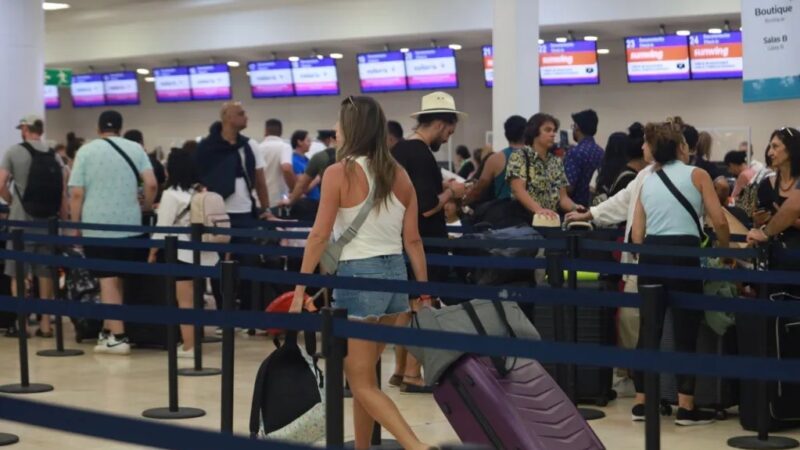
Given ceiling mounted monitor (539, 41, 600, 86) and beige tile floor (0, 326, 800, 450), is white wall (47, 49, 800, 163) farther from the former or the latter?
beige tile floor (0, 326, 800, 450)

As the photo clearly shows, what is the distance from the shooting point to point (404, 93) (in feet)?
69.5

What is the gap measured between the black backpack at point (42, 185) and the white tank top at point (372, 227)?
19.2 ft

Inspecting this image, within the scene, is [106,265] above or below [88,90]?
below

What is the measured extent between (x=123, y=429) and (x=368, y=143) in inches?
101

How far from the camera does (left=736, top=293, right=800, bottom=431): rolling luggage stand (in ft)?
22.8

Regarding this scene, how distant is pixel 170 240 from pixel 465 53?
12655 millimetres

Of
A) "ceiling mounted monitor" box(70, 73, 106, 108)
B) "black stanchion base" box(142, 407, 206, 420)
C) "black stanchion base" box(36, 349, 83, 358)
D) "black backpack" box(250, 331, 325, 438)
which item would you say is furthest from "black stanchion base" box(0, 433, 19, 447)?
"ceiling mounted monitor" box(70, 73, 106, 108)

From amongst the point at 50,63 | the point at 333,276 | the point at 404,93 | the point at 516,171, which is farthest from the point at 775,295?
the point at 50,63

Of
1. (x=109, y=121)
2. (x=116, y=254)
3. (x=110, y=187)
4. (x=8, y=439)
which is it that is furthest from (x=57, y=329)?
(x=8, y=439)

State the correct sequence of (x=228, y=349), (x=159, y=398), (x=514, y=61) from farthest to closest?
1. (x=514, y=61)
2. (x=159, y=398)
3. (x=228, y=349)

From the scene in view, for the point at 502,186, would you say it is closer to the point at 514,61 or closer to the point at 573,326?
the point at 573,326

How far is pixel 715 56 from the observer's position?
17000 mm

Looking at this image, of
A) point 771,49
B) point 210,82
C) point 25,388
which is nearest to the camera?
point 25,388

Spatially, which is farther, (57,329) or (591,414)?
(57,329)
